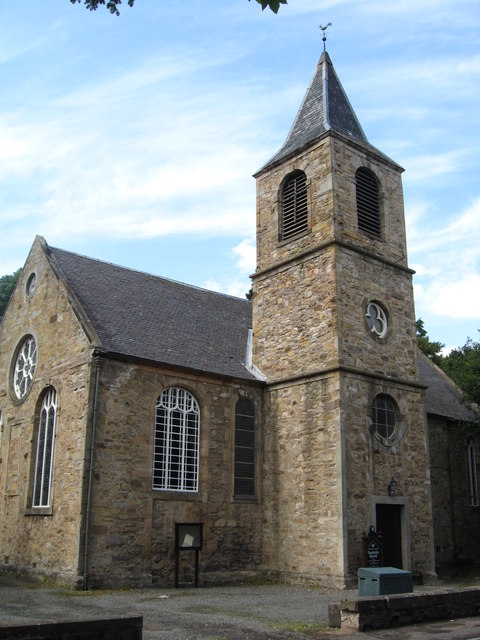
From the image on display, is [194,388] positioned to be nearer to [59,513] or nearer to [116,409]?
[116,409]

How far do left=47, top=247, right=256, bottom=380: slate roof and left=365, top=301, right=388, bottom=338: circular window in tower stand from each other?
4.11 metres

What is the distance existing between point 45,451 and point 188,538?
16.8 ft

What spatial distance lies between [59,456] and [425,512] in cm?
1088

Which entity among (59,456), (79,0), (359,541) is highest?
(79,0)

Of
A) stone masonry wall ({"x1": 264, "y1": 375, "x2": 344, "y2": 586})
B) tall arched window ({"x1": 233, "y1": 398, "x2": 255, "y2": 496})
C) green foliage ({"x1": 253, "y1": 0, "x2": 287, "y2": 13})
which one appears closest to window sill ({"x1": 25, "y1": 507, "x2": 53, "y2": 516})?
tall arched window ({"x1": 233, "y1": 398, "x2": 255, "y2": 496})

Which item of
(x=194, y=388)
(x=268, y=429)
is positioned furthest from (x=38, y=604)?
(x=268, y=429)

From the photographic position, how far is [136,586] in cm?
1744

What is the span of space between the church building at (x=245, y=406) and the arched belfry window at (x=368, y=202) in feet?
0.24

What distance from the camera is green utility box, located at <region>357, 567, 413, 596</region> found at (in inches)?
488

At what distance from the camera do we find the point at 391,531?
19.9 m

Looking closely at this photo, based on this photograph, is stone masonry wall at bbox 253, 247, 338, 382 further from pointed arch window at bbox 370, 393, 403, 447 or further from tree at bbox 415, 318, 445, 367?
tree at bbox 415, 318, 445, 367

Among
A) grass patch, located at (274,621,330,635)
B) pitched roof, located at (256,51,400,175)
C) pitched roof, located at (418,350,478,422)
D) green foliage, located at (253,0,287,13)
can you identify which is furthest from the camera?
pitched roof, located at (418,350,478,422)

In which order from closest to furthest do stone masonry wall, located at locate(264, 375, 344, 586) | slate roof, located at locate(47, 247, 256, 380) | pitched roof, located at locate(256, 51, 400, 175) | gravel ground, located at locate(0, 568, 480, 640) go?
gravel ground, located at locate(0, 568, 480, 640) < stone masonry wall, located at locate(264, 375, 344, 586) < slate roof, located at locate(47, 247, 256, 380) < pitched roof, located at locate(256, 51, 400, 175)

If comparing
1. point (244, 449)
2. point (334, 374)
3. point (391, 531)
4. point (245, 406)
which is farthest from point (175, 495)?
point (391, 531)
